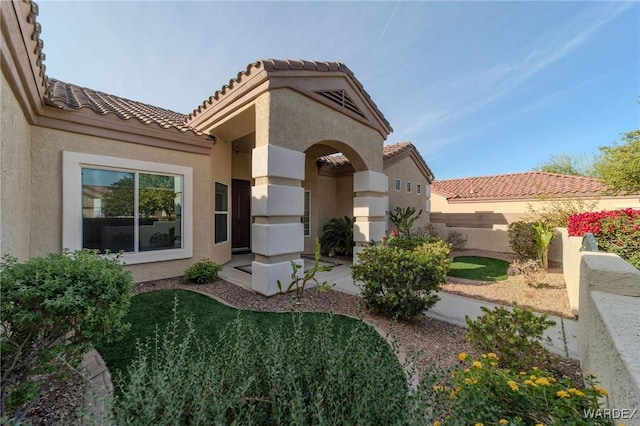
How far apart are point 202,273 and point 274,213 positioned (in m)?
2.94

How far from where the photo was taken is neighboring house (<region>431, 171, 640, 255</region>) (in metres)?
15.3

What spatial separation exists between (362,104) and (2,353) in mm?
9835

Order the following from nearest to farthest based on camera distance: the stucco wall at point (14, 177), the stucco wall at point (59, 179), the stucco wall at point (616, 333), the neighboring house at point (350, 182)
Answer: the stucco wall at point (616, 333) → the stucco wall at point (14, 177) → the stucco wall at point (59, 179) → the neighboring house at point (350, 182)

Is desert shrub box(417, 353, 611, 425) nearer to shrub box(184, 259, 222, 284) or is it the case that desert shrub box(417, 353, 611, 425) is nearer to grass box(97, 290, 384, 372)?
grass box(97, 290, 384, 372)

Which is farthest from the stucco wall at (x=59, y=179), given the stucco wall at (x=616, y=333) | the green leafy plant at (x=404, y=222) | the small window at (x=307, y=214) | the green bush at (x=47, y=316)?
the stucco wall at (x=616, y=333)

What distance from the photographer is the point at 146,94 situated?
35.5 ft

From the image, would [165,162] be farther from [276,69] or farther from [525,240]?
[525,240]

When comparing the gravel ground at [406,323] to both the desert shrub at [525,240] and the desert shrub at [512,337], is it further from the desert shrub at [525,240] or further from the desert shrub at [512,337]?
the desert shrub at [525,240]

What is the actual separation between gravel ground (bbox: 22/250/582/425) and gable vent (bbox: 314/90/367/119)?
592 cm

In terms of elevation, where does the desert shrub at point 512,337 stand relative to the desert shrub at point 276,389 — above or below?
below

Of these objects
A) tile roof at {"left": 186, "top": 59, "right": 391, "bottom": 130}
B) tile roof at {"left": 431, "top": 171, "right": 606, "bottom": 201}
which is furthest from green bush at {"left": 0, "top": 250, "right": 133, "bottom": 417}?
tile roof at {"left": 431, "top": 171, "right": 606, "bottom": 201}

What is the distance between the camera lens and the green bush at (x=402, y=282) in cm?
488

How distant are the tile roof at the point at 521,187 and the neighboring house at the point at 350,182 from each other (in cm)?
836

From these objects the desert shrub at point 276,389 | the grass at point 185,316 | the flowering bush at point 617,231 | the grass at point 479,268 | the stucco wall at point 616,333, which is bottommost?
the grass at point 479,268
